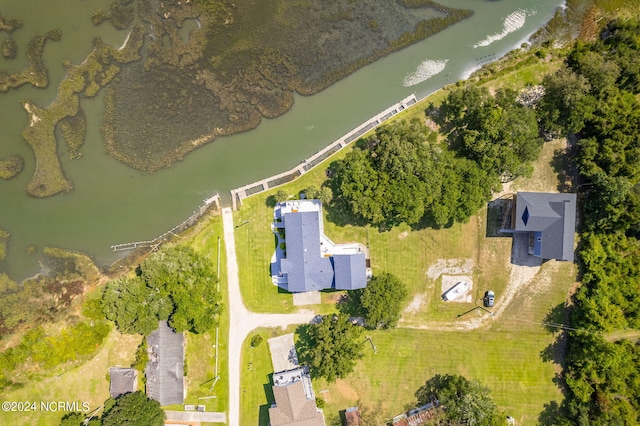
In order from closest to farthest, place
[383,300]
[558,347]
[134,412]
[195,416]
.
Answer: [383,300]
[134,412]
[558,347]
[195,416]

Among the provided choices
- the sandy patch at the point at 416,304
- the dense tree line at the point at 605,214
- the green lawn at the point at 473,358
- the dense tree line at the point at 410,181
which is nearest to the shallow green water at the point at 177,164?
the dense tree line at the point at 410,181

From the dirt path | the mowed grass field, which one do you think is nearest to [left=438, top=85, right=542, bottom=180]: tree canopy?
the mowed grass field

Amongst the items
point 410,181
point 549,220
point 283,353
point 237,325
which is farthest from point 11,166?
point 549,220

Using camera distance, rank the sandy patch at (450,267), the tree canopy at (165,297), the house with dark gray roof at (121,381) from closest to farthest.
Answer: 1. the tree canopy at (165,297)
2. the house with dark gray roof at (121,381)
3. the sandy patch at (450,267)

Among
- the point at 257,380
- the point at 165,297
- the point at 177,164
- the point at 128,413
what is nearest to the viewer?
the point at 128,413

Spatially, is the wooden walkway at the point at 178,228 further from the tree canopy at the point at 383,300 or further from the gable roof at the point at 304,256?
the tree canopy at the point at 383,300

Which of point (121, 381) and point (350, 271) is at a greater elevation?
point (350, 271)

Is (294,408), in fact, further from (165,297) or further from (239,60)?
(239,60)

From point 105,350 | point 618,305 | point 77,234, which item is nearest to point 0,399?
point 105,350
